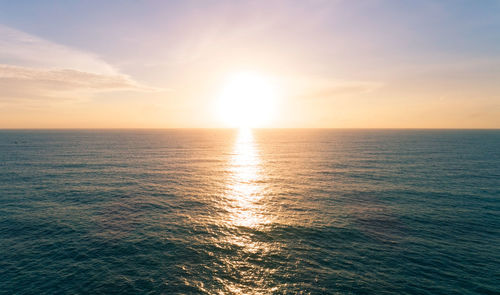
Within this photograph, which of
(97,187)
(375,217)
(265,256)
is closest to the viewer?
(265,256)

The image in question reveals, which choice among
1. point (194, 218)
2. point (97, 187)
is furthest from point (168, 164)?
point (194, 218)

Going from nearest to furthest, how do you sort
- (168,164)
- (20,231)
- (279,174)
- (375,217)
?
(20,231) → (375,217) → (279,174) → (168,164)

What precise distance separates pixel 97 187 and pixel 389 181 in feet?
304

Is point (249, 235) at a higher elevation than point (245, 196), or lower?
lower

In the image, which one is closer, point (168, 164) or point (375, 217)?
point (375, 217)

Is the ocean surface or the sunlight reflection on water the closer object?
the ocean surface

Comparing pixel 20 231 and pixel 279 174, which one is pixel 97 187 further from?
pixel 279 174

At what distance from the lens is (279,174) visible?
89625 mm

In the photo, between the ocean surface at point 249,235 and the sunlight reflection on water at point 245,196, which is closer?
the ocean surface at point 249,235

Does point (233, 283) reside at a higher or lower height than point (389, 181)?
lower

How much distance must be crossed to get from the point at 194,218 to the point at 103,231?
17.3 m

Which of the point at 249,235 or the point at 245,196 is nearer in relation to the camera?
the point at 249,235

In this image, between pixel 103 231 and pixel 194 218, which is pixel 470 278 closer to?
pixel 194 218

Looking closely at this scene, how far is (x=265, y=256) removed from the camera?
35.8 metres
